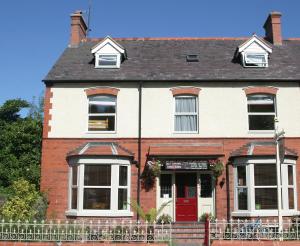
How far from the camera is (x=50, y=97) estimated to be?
2092cm

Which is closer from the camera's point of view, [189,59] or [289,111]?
[289,111]

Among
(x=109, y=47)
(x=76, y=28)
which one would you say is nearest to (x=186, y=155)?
(x=109, y=47)

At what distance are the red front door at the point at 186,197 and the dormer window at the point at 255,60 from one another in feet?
21.1

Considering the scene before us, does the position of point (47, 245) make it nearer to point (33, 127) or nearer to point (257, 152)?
point (257, 152)

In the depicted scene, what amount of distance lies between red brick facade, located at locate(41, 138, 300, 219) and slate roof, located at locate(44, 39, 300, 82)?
9.93ft

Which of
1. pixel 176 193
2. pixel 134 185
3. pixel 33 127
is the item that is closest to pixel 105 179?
pixel 134 185

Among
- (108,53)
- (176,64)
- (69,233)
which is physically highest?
(108,53)

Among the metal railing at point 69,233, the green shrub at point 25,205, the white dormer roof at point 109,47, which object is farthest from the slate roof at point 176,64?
the metal railing at point 69,233

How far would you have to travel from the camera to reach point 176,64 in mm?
22328

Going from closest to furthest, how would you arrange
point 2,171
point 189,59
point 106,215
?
point 106,215, point 189,59, point 2,171

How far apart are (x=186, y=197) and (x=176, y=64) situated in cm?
693

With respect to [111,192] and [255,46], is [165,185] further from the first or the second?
[255,46]

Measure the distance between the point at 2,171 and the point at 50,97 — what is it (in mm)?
11502

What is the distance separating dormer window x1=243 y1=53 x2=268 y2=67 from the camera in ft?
71.7
